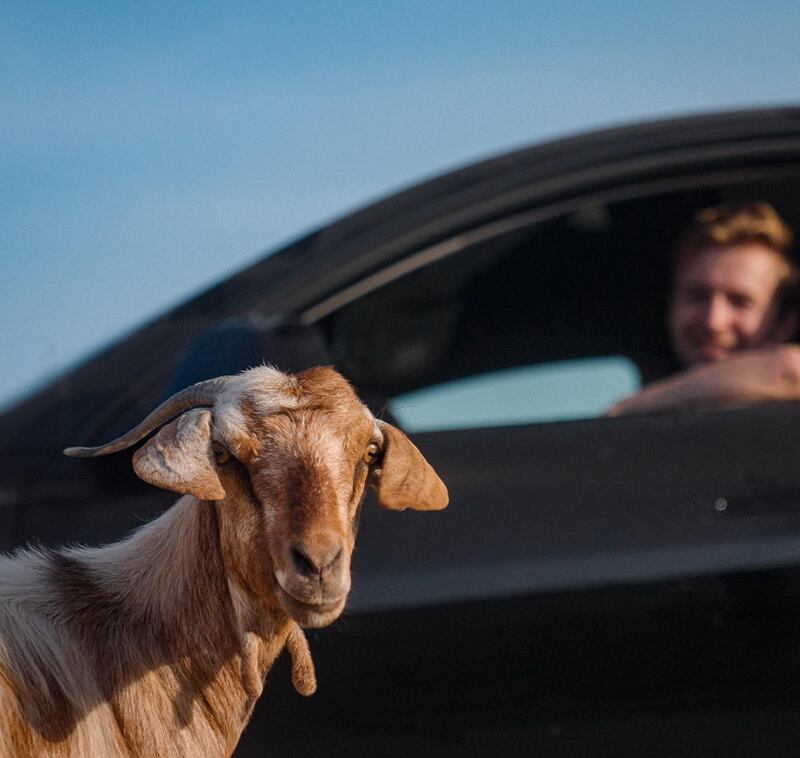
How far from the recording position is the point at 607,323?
4754mm

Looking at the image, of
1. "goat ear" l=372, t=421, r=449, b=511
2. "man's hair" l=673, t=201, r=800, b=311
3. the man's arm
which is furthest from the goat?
"man's hair" l=673, t=201, r=800, b=311

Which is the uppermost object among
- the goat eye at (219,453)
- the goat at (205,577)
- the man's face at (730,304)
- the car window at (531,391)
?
the goat eye at (219,453)

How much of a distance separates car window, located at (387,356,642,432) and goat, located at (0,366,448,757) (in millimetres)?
2791

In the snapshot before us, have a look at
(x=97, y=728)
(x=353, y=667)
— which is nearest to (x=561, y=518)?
(x=353, y=667)

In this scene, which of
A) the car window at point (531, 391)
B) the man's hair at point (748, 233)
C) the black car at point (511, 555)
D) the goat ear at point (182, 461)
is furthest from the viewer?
the car window at point (531, 391)

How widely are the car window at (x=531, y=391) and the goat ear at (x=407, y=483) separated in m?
3.11

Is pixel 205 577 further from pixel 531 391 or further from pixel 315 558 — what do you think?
pixel 531 391

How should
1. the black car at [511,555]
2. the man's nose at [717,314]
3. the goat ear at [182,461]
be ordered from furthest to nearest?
the man's nose at [717,314] → the black car at [511,555] → the goat ear at [182,461]

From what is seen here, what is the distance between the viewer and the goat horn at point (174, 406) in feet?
3.38

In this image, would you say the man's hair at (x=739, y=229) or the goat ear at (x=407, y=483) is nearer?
the goat ear at (x=407, y=483)

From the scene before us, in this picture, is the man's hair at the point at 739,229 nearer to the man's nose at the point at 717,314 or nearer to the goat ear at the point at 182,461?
the man's nose at the point at 717,314

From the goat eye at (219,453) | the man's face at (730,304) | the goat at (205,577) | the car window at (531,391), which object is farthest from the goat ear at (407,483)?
the car window at (531,391)

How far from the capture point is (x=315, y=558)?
42.2 inches

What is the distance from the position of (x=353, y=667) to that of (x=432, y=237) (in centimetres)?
111
